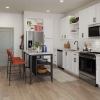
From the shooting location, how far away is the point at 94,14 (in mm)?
4914

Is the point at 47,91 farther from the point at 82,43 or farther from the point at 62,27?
the point at 62,27

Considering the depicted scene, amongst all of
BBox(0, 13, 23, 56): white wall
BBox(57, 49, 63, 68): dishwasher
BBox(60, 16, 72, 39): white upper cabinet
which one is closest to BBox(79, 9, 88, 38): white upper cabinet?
BBox(60, 16, 72, 39): white upper cabinet

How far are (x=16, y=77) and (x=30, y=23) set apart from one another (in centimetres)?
320

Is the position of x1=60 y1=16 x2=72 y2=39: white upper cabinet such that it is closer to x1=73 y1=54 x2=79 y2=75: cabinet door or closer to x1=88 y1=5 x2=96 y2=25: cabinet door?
x1=73 y1=54 x2=79 y2=75: cabinet door

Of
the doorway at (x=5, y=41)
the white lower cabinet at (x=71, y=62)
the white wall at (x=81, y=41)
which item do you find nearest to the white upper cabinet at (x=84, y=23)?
the white wall at (x=81, y=41)

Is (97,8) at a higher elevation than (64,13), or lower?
lower

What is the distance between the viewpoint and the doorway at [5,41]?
7.89 metres

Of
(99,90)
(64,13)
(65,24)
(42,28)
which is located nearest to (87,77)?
(99,90)

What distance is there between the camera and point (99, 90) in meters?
4.11

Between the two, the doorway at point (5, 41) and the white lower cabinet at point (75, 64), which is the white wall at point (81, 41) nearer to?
the white lower cabinet at point (75, 64)

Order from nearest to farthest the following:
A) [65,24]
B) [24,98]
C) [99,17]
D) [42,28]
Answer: [24,98] → [99,17] → [65,24] → [42,28]

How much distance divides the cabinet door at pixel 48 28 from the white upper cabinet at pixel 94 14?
3.16 metres

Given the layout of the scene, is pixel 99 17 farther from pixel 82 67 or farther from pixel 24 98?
pixel 24 98

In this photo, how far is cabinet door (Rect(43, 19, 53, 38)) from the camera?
793 centimetres
